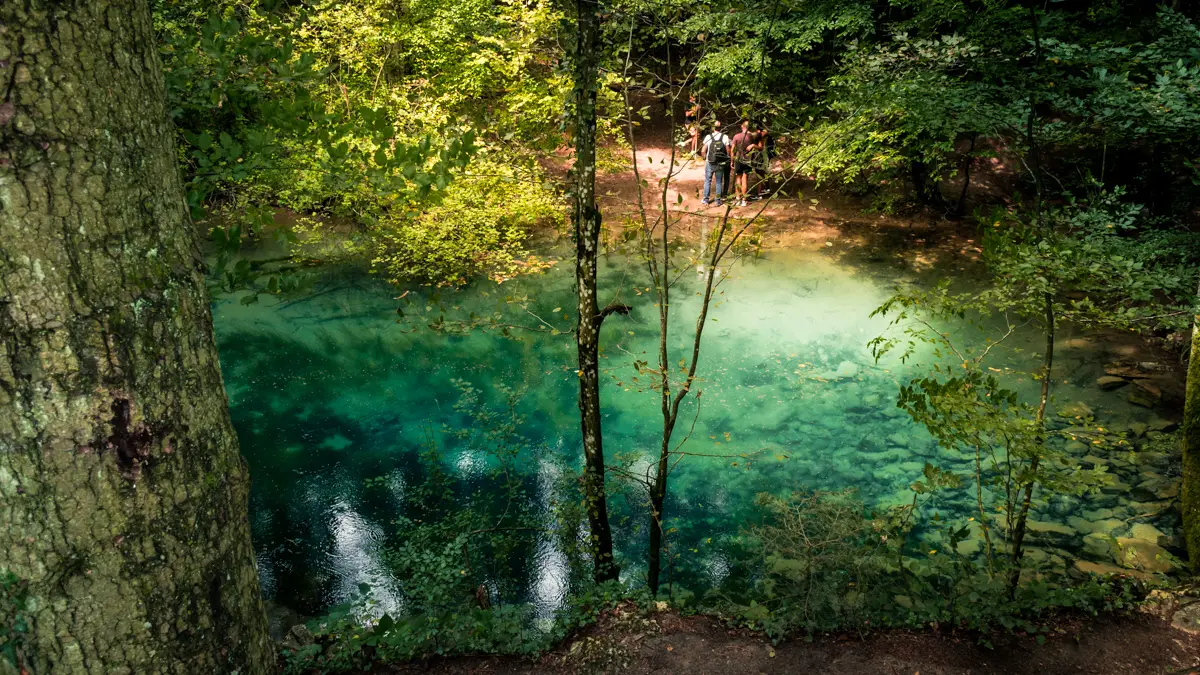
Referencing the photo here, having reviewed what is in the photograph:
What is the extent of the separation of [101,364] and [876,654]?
415 cm

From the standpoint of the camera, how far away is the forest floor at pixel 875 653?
12.6 ft

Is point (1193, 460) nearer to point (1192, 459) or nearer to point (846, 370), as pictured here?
point (1192, 459)

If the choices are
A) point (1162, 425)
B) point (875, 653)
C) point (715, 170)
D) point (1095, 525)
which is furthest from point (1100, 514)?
point (715, 170)

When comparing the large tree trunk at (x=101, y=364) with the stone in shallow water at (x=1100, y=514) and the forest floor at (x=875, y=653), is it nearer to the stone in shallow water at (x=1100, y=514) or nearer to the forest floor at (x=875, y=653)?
the forest floor at (x=875, y=653)

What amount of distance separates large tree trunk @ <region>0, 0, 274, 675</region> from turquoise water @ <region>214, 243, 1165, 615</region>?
154 inches

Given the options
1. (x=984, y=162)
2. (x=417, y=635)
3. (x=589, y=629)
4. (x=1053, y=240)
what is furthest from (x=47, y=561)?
(x=984, y=162)

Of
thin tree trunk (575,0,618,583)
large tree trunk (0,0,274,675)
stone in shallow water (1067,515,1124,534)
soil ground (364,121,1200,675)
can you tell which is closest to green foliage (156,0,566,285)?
thin tree trunk (575,0,618,583)

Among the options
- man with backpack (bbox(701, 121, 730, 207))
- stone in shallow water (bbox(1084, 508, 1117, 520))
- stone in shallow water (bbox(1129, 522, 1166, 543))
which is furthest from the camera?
man with backpack (bbox(701, 121, 730, 207))

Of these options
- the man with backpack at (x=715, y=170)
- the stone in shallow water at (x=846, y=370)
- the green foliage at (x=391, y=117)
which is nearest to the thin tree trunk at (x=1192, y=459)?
the stone in shallow water at (x=846, y=370)

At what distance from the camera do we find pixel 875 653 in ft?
13.0

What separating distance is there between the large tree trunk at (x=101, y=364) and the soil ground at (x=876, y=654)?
2.75 m

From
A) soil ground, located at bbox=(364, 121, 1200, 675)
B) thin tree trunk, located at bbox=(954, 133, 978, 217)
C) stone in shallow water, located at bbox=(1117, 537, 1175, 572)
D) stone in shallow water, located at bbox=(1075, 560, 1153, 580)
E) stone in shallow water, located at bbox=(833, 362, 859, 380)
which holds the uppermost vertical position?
thin tree trunk, located at bbox=(954, 133, 978, 217)

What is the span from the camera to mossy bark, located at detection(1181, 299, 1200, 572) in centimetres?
530

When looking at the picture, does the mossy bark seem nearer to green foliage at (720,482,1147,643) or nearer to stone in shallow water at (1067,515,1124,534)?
stone in shallow water at (1067,515,1124,534)
